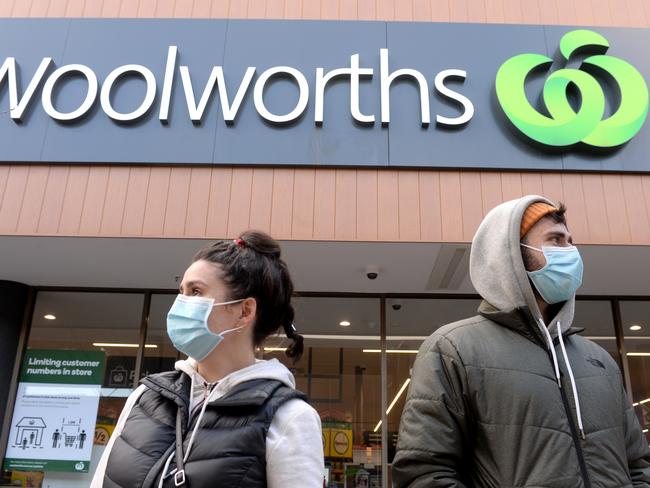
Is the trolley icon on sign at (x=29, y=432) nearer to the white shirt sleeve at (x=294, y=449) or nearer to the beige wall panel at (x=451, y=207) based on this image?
the beige wall panel at (x=451, y=207)

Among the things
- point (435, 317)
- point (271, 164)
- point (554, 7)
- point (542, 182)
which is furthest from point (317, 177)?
point (554, 7)

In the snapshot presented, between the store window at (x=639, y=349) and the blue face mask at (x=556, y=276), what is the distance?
16.8 ft

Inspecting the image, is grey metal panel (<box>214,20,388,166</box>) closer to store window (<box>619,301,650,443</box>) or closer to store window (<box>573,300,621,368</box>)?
store window (<box>573,300,621,368</box>)

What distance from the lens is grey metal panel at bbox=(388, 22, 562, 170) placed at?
4973 mm

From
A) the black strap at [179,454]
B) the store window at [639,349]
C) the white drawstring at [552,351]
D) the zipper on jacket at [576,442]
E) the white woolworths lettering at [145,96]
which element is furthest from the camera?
the store window at [639,349]

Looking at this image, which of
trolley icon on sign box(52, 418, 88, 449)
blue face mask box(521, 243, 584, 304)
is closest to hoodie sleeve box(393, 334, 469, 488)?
blue face mask box(521, 243, 584, 304)

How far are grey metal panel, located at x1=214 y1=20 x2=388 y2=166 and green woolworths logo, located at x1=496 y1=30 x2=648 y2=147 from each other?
1271mm

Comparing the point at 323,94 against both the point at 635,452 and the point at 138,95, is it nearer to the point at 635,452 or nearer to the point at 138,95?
the point at 138,95

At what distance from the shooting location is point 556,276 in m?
1.79

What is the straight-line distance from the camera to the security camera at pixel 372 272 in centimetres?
543

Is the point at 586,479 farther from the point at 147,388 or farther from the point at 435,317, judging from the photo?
the point at 435,317

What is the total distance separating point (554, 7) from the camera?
221 inches

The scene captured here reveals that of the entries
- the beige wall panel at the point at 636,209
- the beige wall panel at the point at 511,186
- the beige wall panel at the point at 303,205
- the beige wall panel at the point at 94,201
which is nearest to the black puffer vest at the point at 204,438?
the beige wall panel at the point at 303,205

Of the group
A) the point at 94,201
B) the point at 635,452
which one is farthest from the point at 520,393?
the point at 94,201
